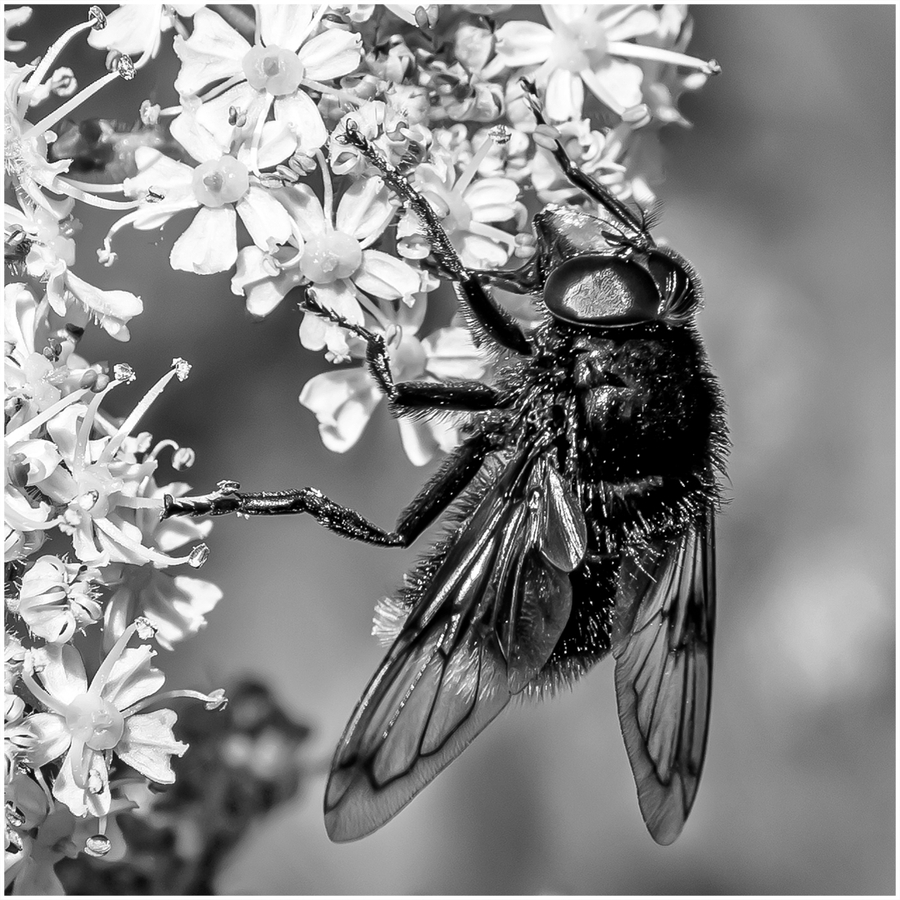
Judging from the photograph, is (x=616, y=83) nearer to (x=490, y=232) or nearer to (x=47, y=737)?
(x=490, y=232)

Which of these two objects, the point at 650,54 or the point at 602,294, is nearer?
the point at 602,294

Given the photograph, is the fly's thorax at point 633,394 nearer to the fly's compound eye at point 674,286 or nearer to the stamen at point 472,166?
the fly's compound eye at point 674,286

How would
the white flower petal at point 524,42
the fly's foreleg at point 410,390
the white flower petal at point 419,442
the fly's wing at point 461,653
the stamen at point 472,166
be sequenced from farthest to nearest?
the white flower petal at point 419,442 → the white flower petal at point 524,42 → the stamen at point 472,166 → the fly's foreleg at point 410,390 → the fly's wing at point 461,653

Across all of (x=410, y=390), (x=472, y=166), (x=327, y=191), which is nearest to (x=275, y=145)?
(x=327, y=191)

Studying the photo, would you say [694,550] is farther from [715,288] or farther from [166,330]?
[715,288]

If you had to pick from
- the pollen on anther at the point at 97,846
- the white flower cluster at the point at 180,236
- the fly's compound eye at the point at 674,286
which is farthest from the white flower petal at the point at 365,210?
the pollen on anther at the point at 97,846

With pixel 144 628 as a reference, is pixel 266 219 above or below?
above

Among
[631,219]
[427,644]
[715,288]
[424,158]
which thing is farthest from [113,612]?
[715,288]
